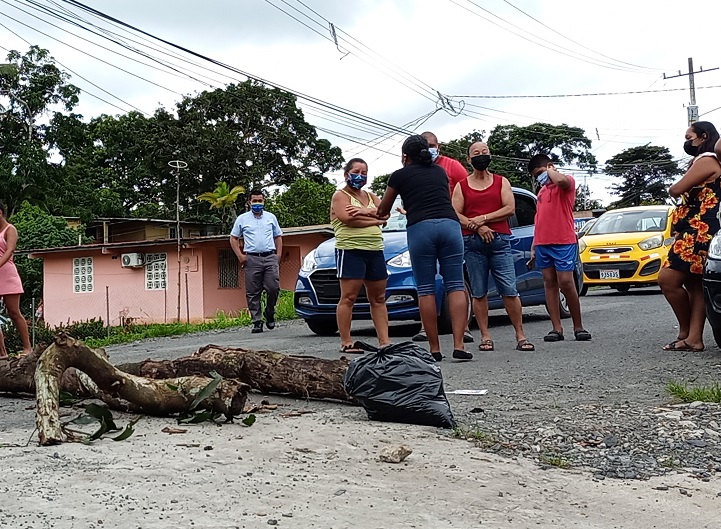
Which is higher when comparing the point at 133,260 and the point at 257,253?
the point at 133,260

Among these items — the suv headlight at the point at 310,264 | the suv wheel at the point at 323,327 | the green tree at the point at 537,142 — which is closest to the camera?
the suv headlight at the point at 310,264

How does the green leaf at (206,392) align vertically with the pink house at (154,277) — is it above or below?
below

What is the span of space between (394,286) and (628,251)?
24.1 ft

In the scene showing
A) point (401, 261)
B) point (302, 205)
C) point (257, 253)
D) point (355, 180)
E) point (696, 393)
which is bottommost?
point (696, 393)

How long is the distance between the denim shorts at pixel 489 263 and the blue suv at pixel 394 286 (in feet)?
4.53

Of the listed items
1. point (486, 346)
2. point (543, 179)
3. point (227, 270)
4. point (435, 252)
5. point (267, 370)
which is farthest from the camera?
point (227, 270)

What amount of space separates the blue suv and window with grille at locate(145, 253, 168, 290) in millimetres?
18567

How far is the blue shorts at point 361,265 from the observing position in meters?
7.57

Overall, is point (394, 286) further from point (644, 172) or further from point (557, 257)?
point (644, 172)

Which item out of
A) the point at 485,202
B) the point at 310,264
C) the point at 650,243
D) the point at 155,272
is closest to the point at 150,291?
the point at 155,272

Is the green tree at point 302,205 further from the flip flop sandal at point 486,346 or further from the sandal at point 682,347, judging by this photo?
the sandal at point 682,347

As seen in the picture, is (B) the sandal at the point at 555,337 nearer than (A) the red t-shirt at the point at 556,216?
No

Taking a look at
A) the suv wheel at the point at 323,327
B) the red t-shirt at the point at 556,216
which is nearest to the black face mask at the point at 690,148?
the red t-shirt at the point at 556,216

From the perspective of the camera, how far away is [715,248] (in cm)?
691
